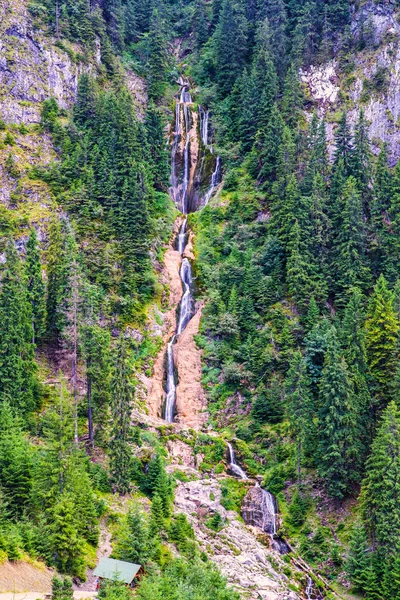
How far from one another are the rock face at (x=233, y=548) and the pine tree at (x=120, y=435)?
517 centimetres

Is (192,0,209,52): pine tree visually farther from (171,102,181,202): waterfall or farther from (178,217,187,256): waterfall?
(178,217,187,256): waterfall

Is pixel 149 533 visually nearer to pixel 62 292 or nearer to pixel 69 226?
pixel 62 292

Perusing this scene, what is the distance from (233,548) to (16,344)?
85.7ft

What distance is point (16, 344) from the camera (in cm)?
6097

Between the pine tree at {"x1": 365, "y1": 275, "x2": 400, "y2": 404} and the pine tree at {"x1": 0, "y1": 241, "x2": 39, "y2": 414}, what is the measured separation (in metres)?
31.1

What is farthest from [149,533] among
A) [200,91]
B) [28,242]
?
[200,91]

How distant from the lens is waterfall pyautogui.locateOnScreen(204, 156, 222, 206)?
96.8m

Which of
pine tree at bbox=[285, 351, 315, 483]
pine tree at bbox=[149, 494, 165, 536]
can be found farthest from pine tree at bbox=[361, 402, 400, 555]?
pine tree at bbox=[149, 494, 165, 536]

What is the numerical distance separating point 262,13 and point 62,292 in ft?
223

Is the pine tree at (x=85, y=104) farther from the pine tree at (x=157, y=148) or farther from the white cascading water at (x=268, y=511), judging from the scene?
the white cascading water at (x=268, y=511)

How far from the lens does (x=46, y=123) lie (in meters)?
92.2

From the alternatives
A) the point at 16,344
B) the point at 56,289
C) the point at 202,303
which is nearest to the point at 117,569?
the point at 16,344

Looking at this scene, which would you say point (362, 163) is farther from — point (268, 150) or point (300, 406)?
point (300, 406)

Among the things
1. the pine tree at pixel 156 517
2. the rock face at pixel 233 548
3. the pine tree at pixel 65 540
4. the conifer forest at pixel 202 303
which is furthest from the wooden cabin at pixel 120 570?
the rock face at pixel 233 548
